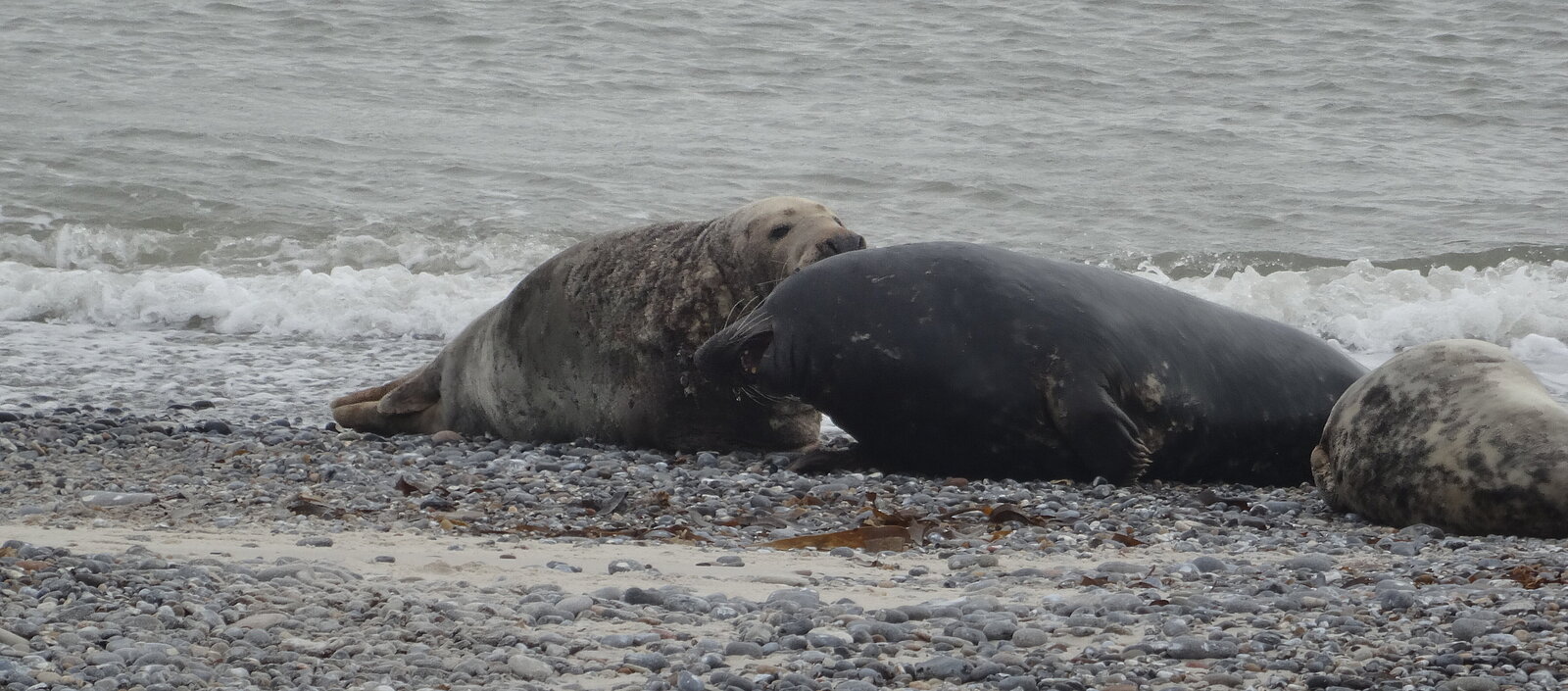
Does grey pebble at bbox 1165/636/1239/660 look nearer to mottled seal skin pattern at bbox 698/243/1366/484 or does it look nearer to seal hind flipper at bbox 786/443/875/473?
mottled seal skin pattern at bbox 698/243/1366/484

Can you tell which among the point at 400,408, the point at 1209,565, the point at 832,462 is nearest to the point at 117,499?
the point at 400,408

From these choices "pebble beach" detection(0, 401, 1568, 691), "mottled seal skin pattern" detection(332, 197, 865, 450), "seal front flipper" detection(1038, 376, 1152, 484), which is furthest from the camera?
"mottled seal skin pattern" detection(332, 197, 865, 450)

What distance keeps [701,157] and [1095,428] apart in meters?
9.73

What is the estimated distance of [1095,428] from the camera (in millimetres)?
5676

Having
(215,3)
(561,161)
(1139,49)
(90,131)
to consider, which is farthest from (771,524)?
(215,3)

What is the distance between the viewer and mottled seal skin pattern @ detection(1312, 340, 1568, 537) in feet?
16.3

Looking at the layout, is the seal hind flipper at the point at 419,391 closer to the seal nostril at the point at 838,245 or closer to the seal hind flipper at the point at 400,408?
the seal hind flipper at the point at 400,408

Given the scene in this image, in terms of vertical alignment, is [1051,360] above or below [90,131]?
above

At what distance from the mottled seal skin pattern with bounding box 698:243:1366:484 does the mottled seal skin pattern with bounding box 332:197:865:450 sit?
0.41 meters

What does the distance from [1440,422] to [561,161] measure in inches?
416

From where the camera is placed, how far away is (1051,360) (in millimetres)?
5762

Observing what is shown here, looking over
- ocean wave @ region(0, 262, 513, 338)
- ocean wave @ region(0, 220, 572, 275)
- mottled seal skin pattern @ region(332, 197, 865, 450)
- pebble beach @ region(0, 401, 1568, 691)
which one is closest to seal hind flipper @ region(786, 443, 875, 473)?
pebble beach @ region(0, 401, 1568, 691)

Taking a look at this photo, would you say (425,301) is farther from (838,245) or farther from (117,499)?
(117,499)

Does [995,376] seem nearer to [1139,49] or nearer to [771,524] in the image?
[771,524]
